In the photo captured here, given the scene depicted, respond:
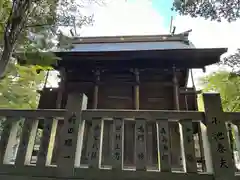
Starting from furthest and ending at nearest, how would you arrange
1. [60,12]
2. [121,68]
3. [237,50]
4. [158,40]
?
[158,40], [121,68], [237,50], [60,12]

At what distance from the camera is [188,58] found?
6.39 m

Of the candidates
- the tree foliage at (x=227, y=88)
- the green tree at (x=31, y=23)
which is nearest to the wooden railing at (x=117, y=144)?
the green tree at (x=31, y=23)

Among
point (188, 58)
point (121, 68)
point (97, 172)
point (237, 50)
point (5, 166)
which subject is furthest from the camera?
point (121, 68)

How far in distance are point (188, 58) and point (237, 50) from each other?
1.74 meters

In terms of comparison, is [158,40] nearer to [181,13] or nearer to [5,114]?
[181,13]

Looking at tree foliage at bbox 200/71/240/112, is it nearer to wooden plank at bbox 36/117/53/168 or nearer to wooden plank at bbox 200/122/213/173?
wooden plank at bbox 200/122/213/173

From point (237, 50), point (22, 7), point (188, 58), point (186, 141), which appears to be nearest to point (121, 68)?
point (188, 58)

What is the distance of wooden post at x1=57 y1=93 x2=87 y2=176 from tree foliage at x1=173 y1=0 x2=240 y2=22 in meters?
2.70

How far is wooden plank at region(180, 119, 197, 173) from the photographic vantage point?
2.68 m

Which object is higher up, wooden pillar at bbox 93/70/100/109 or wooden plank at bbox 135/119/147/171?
wooden pillar at bbox 93/70/100/109

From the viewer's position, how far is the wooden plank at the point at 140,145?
2.75 m

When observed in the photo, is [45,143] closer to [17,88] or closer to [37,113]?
[37,113]

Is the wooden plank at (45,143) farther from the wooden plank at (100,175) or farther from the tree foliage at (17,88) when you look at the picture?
the tree foliage at (17,88)

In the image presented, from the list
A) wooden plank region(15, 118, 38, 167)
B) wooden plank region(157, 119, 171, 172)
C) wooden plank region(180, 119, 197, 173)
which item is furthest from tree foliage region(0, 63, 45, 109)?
wooden plank region(180, 119, 197, 173)
